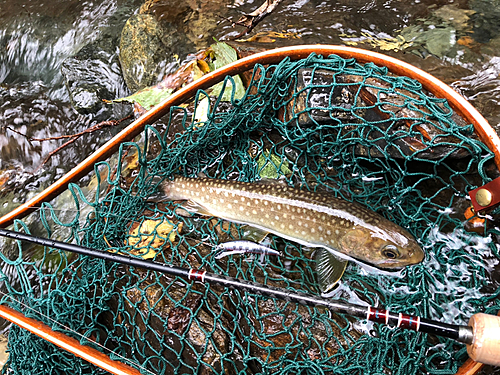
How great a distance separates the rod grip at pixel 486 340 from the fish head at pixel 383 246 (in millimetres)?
975

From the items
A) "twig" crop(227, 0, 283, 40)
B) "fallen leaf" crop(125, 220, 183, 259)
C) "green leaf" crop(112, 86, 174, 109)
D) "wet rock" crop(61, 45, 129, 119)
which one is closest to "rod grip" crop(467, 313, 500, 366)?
"fallen leaf" crop(125, 220, 183, 259)

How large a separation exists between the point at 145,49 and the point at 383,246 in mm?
5215

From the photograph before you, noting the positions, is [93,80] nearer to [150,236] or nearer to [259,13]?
[259,13]

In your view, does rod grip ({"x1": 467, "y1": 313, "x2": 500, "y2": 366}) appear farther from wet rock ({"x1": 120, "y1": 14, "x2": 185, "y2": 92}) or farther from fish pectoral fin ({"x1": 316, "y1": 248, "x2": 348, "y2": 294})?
wet rock ({"x1": 120, "y1": 14, "x2": 185, "y2": 92})

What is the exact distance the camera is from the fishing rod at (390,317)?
1930 millimetres

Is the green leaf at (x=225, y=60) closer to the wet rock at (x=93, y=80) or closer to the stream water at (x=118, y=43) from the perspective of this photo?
the stream water at (x=118, y=43)

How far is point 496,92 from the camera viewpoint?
12.9 feet

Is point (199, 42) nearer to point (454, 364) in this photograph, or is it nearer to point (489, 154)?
point (489, 154)

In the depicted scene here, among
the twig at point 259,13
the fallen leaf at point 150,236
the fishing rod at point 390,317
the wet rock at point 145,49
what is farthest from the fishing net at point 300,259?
the wet rock at point 145,49

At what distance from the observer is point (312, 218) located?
332 centimetres

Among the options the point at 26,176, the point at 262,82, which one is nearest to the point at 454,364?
the point at 262,82

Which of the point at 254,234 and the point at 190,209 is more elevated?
the point at 190,209

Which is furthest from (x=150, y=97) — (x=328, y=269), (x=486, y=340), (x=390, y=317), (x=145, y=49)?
(x=486, y=340)

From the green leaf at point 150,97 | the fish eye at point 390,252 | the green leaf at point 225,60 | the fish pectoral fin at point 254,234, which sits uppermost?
the green leaf at point 225,60
